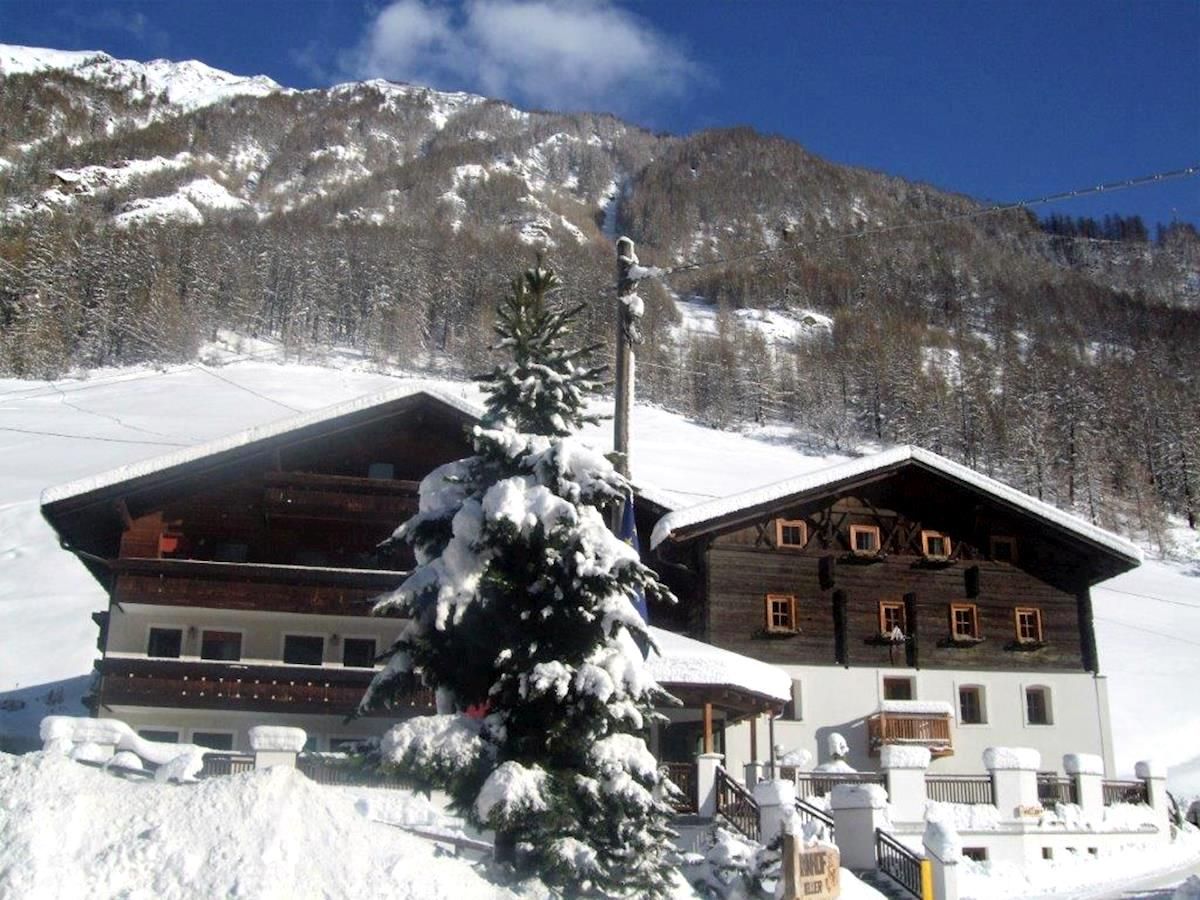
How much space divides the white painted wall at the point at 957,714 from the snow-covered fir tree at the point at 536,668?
59.2 feet

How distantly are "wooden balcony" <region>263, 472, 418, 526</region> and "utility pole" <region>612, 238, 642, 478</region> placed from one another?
30.8 feet

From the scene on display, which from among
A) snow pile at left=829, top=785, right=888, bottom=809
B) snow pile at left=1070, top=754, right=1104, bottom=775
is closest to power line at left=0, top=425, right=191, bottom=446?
snow pile at left=1070, top=754, right=1104, bottom=775

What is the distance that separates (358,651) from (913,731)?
13.8 meters

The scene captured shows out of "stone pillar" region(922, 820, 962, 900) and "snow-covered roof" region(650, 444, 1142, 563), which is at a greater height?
"snow-covered roof" region(650, 444, 1142, 563)

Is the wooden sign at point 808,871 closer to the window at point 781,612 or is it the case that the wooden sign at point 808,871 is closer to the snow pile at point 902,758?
the snow pile at point 902,758

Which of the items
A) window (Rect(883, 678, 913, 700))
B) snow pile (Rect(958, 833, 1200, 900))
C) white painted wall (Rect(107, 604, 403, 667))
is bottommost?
snow pile (Rect(958, 833, 1200, 900))

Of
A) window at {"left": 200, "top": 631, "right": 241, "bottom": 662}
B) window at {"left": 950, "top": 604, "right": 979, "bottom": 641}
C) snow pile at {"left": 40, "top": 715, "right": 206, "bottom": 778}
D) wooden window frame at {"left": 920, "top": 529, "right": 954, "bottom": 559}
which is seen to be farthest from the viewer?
wooden window frame at {"left": 920, "top": 529, "right": 954, "bottom": 559}

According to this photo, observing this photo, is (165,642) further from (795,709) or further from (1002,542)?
(1002,542)

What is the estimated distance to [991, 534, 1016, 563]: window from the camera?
35531 millimetres

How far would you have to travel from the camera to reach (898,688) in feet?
110

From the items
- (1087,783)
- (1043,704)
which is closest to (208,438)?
(1043,704)

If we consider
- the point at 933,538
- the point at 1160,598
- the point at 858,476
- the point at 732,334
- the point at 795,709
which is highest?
the point at 732,334

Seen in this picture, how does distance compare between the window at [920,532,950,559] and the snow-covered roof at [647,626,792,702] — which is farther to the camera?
the window at [920,532,950,559]

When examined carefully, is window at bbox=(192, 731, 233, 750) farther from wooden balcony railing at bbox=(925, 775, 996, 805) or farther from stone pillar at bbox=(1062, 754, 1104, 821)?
stone pillar at bbox=(1062, 754, 1104, 821)
